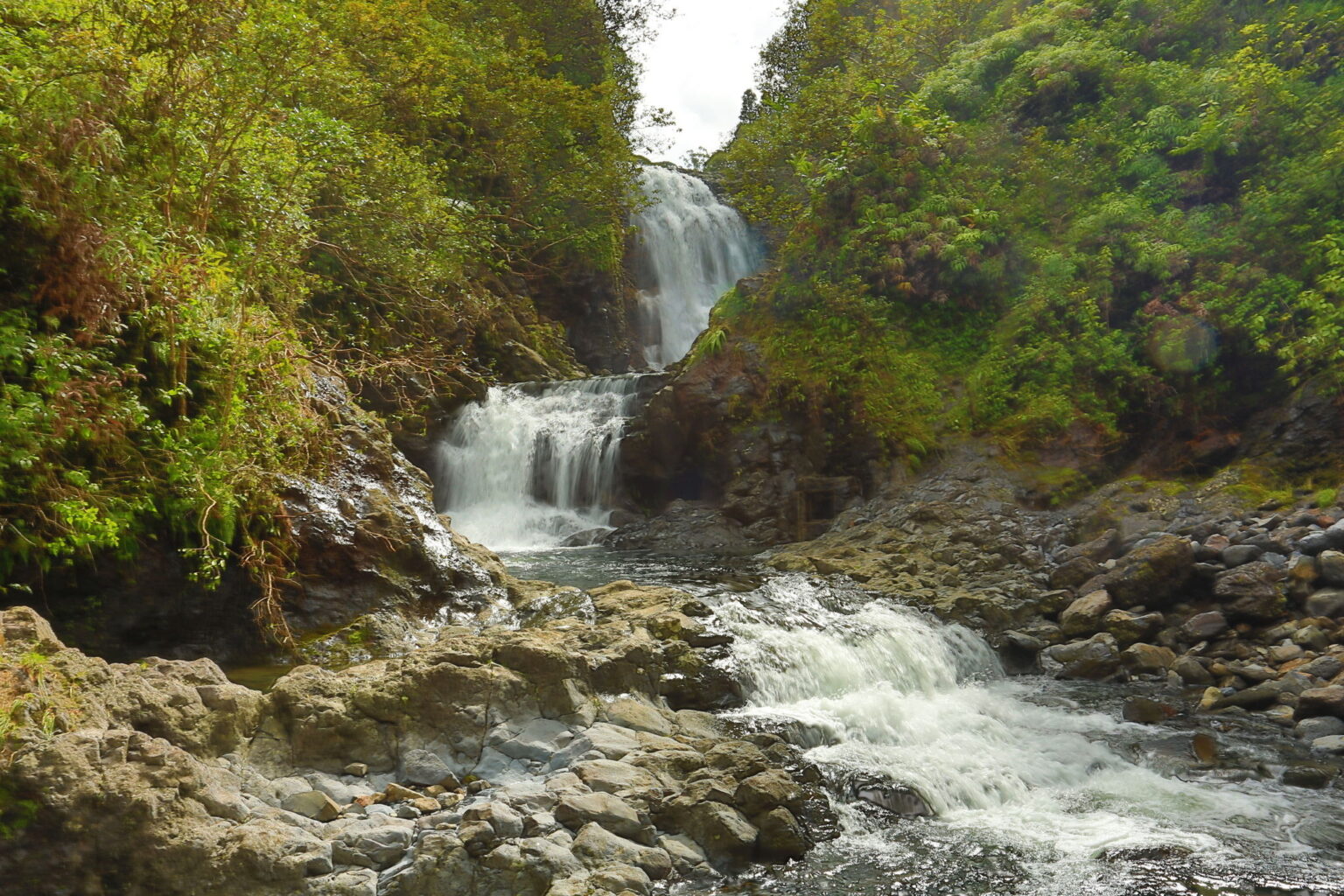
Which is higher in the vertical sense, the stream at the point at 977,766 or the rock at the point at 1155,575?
the rock at the point at 1155,575

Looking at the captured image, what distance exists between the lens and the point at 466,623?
8.83 metres

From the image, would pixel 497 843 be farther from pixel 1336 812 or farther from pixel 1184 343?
pixel 1184 343

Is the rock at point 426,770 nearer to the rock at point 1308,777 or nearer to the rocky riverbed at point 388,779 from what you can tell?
the rocky riverbed at point 388,779

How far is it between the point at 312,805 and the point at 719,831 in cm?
254

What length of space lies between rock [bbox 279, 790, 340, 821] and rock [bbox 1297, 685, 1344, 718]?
873 cm

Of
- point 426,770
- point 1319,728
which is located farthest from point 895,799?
point 1319,728

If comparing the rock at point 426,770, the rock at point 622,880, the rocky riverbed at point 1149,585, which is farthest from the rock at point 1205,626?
the rock at point 426,770

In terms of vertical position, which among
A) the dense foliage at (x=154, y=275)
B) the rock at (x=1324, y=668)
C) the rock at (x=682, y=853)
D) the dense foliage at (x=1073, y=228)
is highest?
the dense foliage at (x=1073, y=228)

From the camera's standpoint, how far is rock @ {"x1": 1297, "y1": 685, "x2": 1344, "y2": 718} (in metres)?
7.83

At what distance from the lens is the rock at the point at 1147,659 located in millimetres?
9664

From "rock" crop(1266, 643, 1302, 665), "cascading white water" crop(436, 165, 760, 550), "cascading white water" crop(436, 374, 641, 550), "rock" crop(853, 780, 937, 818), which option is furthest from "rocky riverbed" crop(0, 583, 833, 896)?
"cascading white water" crop(436, 374, 641, 550)

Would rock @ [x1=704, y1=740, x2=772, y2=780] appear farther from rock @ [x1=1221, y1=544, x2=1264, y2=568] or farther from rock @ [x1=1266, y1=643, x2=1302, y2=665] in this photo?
rock @ [x1=1221, y1=544, x2=1264, y2=568]

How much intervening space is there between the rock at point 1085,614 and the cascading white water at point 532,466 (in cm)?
942

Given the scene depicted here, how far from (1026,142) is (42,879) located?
2079 centimetres
